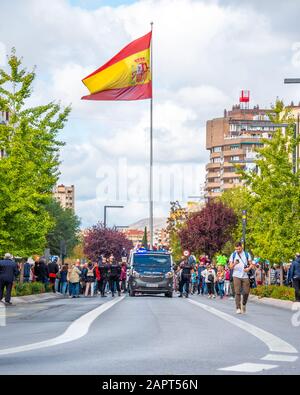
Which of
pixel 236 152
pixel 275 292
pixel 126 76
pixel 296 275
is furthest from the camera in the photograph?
pixel 236 152

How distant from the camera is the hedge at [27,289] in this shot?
41441 millimetres

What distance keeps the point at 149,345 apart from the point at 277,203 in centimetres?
3356

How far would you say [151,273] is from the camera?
153 ft

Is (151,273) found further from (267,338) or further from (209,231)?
(209,231)

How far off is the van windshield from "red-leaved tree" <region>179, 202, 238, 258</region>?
4344 cm

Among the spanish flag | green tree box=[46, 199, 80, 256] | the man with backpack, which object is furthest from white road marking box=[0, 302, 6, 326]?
green tree box=[46, 199, 80, 256]

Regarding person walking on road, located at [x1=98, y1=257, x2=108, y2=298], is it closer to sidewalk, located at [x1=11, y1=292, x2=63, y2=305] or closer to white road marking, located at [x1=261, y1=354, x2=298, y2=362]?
sidewalk, located at [x1=11, y1=292, x2=63, y2=305]

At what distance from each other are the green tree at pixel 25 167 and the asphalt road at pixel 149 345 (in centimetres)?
1728

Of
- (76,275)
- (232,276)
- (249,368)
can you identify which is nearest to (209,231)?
(76,275)

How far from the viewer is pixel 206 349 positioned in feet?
47.1

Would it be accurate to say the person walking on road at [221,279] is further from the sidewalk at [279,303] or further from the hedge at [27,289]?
the hedge at [27,289]

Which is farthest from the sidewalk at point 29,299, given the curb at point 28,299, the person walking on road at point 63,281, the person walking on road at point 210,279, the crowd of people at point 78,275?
the person walking on road at point 210,279
